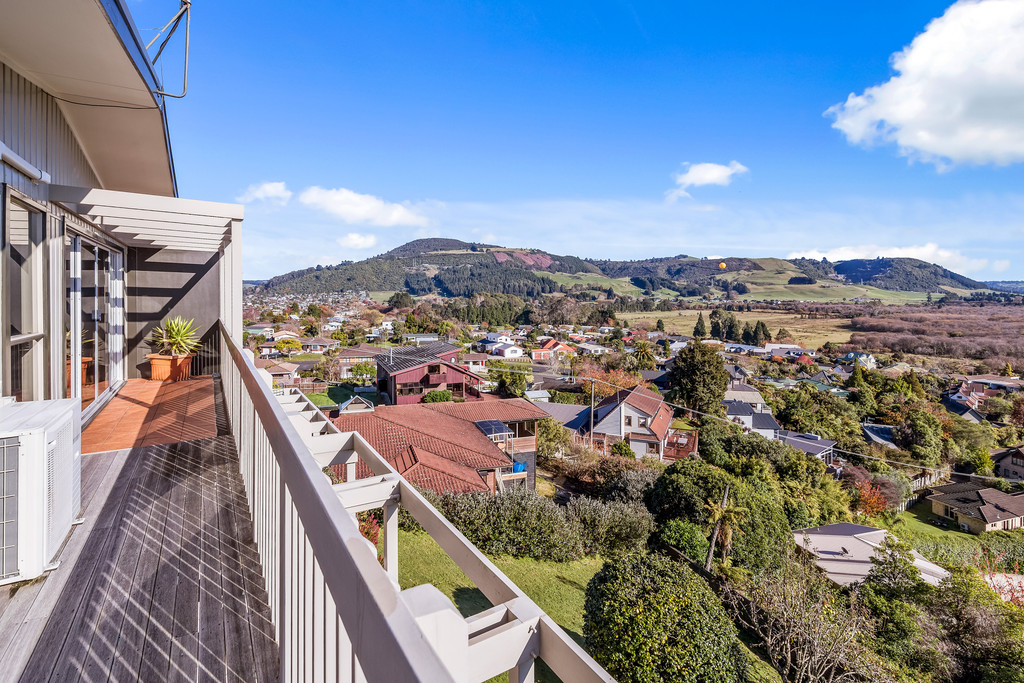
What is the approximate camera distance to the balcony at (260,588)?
0.67m

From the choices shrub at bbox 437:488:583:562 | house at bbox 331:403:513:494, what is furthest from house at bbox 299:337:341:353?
shrub at bbox 437:488:583:562

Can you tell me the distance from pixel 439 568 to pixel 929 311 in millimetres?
97173

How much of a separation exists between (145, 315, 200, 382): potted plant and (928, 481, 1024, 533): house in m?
28.3

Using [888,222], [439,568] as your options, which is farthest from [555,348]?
[888,222]

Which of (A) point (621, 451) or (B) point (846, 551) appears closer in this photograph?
(B) point (846, 551)

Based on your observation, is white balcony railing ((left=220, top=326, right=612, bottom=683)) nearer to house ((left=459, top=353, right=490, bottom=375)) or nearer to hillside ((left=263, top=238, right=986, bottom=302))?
house ((left=459, top=353, right=490, bottom=375))

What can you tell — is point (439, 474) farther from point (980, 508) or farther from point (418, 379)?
point (980, 508)

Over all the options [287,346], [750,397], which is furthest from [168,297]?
[287,346]

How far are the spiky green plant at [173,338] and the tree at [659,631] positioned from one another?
22.3 ft

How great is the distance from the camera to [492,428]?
16.4 metres

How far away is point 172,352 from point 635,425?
2273 cm

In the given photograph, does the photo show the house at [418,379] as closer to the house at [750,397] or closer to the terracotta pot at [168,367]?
the house at [750,397]

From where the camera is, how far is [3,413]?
6.57 ft

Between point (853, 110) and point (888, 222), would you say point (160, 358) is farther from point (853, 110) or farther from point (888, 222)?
point (888, 222)
